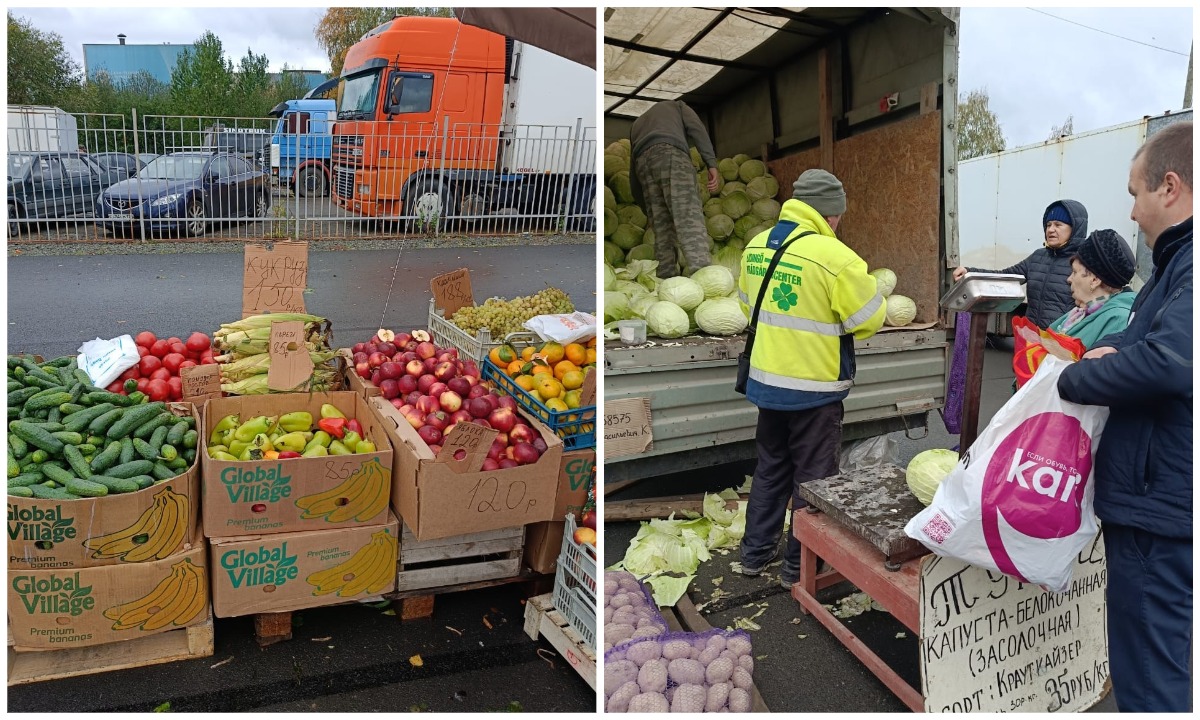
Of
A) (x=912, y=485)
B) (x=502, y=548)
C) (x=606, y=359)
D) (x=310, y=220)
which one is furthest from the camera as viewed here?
(x=310, y=220)

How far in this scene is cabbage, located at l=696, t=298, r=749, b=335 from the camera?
174 inches

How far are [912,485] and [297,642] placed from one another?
8.35 feet

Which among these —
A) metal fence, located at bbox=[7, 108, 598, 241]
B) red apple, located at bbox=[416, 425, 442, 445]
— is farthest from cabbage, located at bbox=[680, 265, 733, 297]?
metal fence, located at bbox=[7, 108, 598, 241]

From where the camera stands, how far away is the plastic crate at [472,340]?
4.65 metres

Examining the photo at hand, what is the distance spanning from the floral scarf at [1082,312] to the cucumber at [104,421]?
414 centimetres

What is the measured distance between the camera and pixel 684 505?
4543mm

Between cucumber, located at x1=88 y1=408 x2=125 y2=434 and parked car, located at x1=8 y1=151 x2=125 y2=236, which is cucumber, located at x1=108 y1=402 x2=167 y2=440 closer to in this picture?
cucumber, located at x1=88 y1=408 x2=125 y2=434

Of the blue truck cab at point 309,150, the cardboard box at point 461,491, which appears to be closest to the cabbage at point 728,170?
the cardboard box at point 461,491

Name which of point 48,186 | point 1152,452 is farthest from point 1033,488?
point 48,186

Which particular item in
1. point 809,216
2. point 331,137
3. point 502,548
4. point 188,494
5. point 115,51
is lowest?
point 502,548

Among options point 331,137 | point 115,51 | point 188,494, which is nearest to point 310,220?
point 331,137

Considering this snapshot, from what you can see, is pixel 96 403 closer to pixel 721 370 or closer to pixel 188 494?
pixel 188 494

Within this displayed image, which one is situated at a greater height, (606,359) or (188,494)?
(606,359)

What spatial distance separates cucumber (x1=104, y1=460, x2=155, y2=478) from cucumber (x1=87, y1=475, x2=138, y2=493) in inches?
2.5
